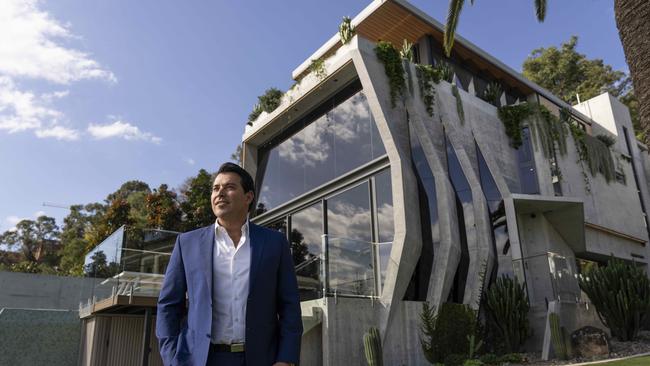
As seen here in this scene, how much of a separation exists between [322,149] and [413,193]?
12.8 feet

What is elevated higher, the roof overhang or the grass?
the roof overhang

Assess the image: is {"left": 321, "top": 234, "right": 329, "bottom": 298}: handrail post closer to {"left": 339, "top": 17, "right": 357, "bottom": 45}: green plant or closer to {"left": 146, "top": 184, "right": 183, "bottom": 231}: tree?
{"left": 339, "top": 17, "right": 357, "bottom": 45}: green plant

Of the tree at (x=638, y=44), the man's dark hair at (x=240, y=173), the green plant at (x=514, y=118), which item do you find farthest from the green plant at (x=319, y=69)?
the man's dark hair at (x=240, y=173)

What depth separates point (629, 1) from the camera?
5574mm

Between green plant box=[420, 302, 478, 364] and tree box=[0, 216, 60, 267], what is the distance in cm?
5080

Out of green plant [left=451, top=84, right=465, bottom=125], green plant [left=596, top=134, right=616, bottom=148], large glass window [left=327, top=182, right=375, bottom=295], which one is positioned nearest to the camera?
large glass window [left=327, top=182, right=375, bottom=295]

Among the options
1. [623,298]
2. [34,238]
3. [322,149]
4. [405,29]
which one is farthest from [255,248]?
[34,238]

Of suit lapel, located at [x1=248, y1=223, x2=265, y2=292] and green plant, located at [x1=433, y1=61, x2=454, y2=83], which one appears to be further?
green plant, located at [x1=433, y1=61, x2=454, y2=83]

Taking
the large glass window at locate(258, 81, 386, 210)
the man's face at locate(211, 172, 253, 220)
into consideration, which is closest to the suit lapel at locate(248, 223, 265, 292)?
the man's face at locate(211, 172, 253, 220)

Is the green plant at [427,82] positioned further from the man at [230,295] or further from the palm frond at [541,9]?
the man at [230,295]

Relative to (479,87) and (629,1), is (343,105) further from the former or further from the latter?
(629,1)

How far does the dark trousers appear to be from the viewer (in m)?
2.17

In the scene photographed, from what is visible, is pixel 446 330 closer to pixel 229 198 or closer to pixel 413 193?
pixel 413 193

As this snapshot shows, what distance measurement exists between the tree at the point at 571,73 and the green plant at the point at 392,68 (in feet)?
82.3
